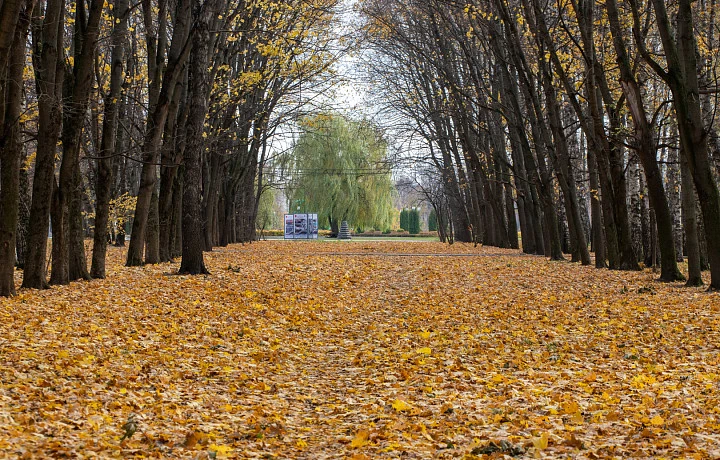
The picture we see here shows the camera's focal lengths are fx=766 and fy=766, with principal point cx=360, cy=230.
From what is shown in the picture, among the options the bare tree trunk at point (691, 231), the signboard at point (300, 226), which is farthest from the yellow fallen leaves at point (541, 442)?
the signboard at point (300, 226)

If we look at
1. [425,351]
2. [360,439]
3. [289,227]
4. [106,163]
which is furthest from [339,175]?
[360,439]

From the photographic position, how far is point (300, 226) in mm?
56938

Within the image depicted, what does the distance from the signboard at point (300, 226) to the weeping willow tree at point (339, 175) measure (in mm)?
1880

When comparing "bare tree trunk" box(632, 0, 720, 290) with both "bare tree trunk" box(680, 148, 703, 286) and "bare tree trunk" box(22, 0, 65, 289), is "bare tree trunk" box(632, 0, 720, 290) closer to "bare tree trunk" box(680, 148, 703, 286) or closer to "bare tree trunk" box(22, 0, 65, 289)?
"bare tree trunk" box(680, 148, 703, 286)

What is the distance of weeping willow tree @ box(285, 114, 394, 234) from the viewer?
56.6 m

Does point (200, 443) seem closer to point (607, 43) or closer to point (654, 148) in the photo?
point (654, 148)

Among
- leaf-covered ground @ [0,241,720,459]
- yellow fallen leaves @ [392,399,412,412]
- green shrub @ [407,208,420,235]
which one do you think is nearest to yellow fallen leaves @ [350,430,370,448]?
leaf-covered ground @ [0,241,720,459]

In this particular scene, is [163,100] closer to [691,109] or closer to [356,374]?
[691,109]

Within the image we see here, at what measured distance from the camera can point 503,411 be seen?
20.0 ft

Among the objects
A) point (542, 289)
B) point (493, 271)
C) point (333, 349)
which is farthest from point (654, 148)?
point (333, 349)

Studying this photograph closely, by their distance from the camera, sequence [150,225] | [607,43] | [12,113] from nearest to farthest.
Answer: [12,113]
[150,225]
[607,43]

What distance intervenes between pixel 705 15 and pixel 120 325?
756 inches

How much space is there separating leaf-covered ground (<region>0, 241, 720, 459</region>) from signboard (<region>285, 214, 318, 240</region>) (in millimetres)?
41858

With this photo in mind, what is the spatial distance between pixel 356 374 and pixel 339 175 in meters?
49.8
